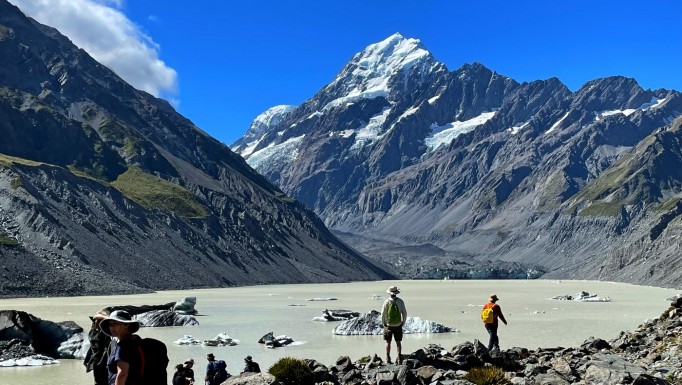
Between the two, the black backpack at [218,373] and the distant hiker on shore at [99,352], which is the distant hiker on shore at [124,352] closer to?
the distant hiker on shore at [99,352]

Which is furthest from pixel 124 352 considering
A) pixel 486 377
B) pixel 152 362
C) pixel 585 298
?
pixel 585 298

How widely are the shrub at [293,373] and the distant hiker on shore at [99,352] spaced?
7.98 meters

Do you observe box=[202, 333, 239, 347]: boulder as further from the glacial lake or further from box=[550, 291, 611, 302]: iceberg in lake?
box=[550, 291, 611, 302]: iceberg in lake

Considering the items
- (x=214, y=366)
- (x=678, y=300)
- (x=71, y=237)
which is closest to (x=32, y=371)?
(x=214, y=366)

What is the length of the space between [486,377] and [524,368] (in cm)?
510

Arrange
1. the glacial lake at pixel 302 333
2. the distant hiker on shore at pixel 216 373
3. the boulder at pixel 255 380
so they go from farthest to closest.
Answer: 1. the glacial lake at pixel 302 333
2. the distant hiker on shore at pixel 216 373
3. the boulder at pixel 255 380

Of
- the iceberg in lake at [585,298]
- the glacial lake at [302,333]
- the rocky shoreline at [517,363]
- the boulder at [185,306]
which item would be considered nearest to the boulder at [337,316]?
the glacial lake at [302,333]

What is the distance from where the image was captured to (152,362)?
413 inches

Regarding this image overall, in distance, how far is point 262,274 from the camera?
19050 centimetres

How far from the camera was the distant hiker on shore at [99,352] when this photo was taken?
12.9 meters

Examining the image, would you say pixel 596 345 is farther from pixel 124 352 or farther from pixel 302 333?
pixel 124 352

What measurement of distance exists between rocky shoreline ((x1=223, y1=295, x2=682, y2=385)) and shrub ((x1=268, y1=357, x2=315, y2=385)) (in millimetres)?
317

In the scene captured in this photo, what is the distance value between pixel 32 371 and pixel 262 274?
514 feet

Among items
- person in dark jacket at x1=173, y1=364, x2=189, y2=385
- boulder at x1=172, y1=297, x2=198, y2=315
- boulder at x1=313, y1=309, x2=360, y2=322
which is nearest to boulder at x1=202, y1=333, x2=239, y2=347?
boulder at x1=313, y1=309, x2=360, y2=322
